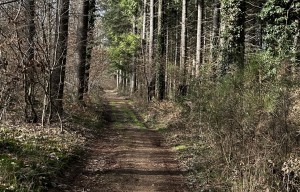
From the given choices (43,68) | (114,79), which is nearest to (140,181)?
(43,68)

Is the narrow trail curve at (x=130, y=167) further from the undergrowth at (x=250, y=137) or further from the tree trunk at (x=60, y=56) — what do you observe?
the tree trunk at (x=60, y=56)

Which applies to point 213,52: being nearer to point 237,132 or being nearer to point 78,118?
point 78,118

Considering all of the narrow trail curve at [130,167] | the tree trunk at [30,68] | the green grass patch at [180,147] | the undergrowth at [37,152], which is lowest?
the narrow trail curve at [130,167]

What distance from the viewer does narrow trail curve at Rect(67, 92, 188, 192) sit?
7.59 meters

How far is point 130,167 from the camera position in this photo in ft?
29.6

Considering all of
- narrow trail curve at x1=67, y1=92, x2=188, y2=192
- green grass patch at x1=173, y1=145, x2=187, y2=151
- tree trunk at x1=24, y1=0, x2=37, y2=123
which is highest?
tree trunk at x1=24, y1=0, x2=37, y2=123

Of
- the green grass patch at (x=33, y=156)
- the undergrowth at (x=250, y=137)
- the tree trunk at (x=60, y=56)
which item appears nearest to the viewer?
the undergrowth at (x=250, y=137)

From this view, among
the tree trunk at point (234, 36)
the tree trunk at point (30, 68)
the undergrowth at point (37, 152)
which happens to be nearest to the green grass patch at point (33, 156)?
the undergrowth at point (37, 152)

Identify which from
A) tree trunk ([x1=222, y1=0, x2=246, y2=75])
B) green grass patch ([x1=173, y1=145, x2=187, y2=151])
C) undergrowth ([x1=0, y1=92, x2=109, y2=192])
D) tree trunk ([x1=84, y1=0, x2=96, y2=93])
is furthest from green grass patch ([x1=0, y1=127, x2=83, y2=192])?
tree trunk ([x1=84, y1=0, x2=96, y2=93])

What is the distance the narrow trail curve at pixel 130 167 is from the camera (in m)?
7.59

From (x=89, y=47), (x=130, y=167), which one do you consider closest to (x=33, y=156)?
(x=130, y=167)

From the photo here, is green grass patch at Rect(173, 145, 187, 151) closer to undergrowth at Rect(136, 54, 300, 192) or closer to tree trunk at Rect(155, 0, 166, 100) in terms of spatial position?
undergrowth at Rect(136, 54, 300, 192)

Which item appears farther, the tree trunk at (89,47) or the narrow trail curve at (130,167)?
the tree trunk at (89,47)

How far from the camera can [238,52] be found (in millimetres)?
14359
